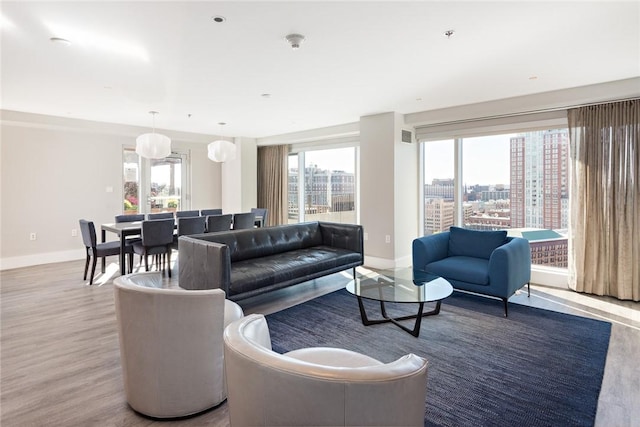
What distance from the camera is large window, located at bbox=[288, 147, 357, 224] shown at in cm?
717

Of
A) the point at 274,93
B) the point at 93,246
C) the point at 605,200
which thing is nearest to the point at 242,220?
the point at 93,246

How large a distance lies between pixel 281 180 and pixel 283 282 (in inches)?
186

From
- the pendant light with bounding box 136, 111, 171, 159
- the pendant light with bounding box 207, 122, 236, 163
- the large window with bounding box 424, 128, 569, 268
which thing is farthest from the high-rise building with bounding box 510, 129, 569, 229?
the pendant light with bounding box 136, 111, 171, 159

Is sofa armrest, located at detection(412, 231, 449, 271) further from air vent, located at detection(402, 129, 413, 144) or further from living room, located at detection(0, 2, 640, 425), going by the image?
air vent, located at detection(402, 129, 413, 144)

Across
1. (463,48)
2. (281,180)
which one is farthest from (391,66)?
(281,180)

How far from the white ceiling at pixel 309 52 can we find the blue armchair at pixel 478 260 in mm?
1813

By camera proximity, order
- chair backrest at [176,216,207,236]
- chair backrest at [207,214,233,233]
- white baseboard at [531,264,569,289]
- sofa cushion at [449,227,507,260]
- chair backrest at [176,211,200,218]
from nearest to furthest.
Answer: sofa cushion at [449,227,507,260]
white baseboard at [531,264,569,289]
chair backrest at [176,216,207,236]
chair backrest at [207,214,233,233]
chair backrest at [176,211,200,218]

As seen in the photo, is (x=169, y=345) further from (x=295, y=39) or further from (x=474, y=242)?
(x=474, y=242)

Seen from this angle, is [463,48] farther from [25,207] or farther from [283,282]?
[25,207]

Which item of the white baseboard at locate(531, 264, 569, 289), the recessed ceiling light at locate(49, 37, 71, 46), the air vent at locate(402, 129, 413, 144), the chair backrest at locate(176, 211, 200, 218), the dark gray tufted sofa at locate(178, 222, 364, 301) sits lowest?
the white baseboard at locate(531, 264, 569, 289)

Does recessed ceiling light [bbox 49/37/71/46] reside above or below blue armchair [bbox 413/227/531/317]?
above

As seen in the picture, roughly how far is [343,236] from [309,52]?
2.50 meters

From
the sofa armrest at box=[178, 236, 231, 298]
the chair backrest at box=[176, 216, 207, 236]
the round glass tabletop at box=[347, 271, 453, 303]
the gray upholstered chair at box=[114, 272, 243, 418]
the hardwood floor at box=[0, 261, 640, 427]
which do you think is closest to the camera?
the gray upholstered chair at box=[114, 272, 243, 418]

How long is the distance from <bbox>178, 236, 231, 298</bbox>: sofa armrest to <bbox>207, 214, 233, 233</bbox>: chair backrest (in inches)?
67.5
